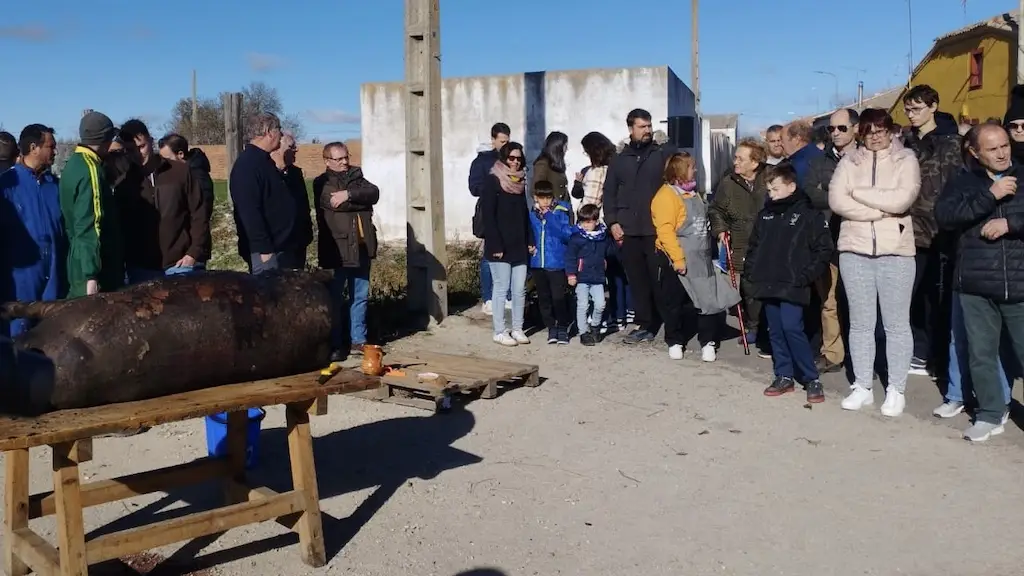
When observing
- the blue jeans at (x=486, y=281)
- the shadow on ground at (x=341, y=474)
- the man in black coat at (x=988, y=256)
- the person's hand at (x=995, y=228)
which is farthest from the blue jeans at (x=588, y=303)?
the person's hand at (x=995, y=228)

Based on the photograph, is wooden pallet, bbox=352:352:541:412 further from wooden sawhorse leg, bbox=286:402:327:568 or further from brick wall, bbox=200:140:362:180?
brick wall, bbox=200:140:362:180

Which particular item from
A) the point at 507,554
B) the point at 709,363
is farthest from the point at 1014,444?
the point at 507,554

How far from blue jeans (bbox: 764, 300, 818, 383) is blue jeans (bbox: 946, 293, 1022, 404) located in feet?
3.09

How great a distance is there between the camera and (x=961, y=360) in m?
6.84

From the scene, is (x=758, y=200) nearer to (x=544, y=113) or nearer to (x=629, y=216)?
(x=629, y=216)

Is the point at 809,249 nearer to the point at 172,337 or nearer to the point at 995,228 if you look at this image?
the point at 995,228

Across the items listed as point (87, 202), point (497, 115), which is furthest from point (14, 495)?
point (497, 115)

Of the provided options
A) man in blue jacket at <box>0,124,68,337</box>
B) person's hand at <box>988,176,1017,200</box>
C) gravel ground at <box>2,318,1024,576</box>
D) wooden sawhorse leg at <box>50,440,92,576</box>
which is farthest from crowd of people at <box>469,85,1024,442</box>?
wooden sawhorse leg at <box>50,440,92,576</box>

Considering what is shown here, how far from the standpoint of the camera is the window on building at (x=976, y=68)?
25.8 meters

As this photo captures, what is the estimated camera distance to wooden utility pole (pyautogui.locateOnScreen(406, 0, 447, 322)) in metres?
10.5

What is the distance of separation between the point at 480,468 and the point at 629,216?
4.00 meters

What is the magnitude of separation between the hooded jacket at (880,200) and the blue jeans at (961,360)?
1.80 ft

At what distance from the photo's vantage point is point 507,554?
475cm

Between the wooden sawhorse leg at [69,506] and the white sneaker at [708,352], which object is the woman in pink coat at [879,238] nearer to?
the white sneaker at [708,352]
